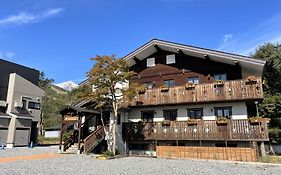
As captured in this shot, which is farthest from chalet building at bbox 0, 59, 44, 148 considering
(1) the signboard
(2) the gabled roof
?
→ (2) the gabled roof

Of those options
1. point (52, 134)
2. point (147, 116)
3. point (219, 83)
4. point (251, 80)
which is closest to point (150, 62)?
point (147, 116)

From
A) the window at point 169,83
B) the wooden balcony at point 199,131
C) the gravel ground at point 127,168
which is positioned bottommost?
the gravel ground at point 127,168

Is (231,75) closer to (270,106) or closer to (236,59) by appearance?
(236,59)

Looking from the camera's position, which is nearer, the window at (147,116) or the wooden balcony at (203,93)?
the wooden balcony at (203,93)

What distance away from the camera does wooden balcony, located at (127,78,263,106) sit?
17531 millimetres

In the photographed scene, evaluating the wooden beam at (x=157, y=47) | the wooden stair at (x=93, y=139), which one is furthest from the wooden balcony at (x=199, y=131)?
the wooden beam at (x=157, y=47)

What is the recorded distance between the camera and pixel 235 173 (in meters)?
11.7

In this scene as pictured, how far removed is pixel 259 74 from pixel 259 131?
620cm

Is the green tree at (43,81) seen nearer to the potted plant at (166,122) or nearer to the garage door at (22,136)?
the garage door at (22,136)

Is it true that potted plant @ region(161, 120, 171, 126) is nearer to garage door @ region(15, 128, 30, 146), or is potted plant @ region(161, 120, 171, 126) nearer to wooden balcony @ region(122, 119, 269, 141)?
wooden balcony @ region(122, 119, 269, 141)

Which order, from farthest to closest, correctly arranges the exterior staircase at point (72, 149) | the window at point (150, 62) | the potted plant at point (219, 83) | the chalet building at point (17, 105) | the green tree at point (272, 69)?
1. the chalet building at point (17, 105)
2. the green tree at point (272, 69)
3. the window at point (150, 62)
4. the exterior staircase at point (72, 149)
5. the potted plant at point (219, 83)

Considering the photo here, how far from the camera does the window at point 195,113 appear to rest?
20136 mm

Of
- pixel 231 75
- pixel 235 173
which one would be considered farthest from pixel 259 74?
pixel 235 173

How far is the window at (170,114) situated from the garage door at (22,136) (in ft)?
70.7
